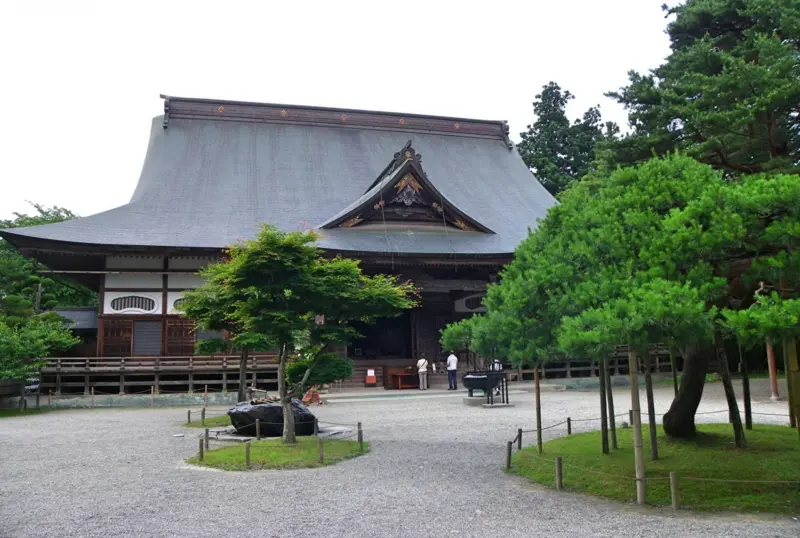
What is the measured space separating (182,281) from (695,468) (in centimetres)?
1852

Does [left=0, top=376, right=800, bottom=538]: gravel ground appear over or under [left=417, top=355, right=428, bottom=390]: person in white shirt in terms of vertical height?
under

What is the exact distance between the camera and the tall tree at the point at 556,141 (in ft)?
152

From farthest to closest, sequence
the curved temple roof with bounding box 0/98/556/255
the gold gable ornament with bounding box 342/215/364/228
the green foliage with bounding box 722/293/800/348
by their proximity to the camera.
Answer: the gold gable ornament with bounding box 342/215/364/228 < the curved temple roof with bounding box 0/98/556/255 < the green foliage with bounding box 722/293/800/348

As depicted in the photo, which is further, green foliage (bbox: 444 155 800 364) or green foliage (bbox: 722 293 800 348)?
green foliage (bbox: 444 155 800 364)

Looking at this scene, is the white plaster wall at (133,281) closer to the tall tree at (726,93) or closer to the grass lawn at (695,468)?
the tall tree at (726,93)

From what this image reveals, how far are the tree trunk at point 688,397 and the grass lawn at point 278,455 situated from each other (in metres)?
5.17

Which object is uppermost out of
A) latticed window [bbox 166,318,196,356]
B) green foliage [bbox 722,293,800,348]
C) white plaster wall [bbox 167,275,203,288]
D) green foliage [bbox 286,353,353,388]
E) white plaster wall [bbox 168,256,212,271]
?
white plaster wall [bbox 168,256,212,271]

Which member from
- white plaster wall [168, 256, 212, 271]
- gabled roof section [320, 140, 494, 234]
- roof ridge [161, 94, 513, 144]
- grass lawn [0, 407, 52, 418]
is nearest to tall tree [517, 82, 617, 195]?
roof ridge [161, 94, 513, 144]

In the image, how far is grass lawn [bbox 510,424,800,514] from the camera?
7.29 metres

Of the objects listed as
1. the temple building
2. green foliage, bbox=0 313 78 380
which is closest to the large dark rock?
the temple building

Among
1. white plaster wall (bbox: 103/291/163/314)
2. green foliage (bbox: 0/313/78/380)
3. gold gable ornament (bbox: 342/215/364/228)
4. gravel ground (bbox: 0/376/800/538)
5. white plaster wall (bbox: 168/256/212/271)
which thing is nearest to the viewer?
gravel ground (bbox: 0/376/800/538)

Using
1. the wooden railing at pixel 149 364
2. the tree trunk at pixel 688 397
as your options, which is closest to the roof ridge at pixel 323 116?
the wooden railing at pixel 149 364

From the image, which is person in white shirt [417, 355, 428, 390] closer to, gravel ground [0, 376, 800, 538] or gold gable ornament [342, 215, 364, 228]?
gold gable ornament [342, 215, 364, 228]

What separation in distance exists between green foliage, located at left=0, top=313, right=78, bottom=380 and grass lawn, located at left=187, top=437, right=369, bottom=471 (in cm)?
1007
